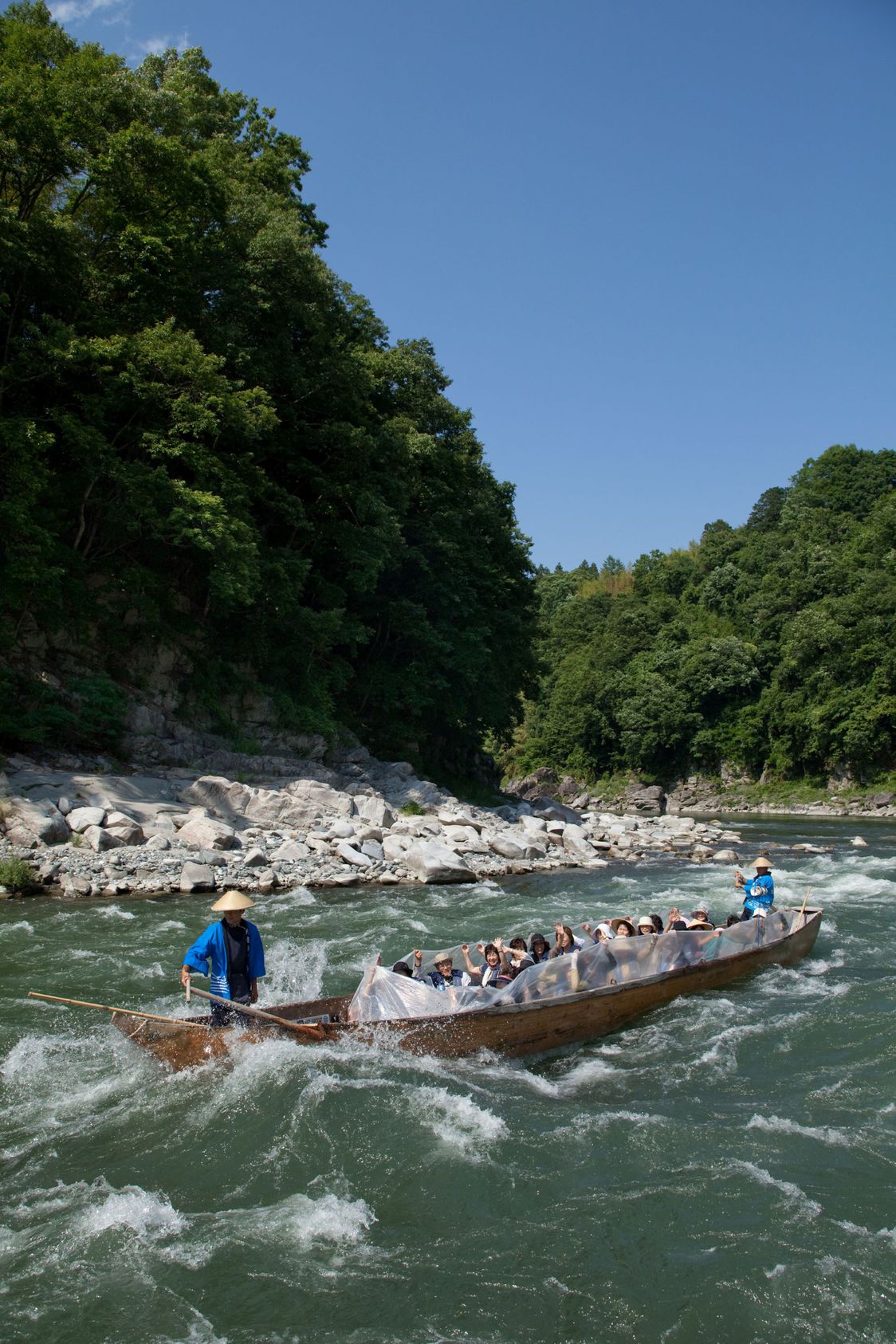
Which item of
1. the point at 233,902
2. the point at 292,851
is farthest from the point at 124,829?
the point at 233,902

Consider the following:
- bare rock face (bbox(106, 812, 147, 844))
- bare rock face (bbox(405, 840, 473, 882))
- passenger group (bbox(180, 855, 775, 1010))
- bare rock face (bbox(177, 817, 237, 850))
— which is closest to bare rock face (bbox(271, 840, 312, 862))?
bare rock face (bbox(177, 817, 237, 850))

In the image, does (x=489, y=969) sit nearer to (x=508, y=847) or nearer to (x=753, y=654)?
(x=508, y=847)

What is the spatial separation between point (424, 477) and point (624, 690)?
45.1m

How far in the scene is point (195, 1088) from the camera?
7.59 metres

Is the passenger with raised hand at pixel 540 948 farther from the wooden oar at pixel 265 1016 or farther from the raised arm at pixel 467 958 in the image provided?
the wooden oar at pixel 265 1016

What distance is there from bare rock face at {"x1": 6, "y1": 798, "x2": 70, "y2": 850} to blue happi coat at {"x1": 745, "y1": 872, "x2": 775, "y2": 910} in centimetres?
1226

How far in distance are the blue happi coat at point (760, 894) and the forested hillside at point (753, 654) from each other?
2933 centimetres

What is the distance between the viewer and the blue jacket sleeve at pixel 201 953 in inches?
316

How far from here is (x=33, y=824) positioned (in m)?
16.2

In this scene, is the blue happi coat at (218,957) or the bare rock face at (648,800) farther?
the bare rock face at (648,800)

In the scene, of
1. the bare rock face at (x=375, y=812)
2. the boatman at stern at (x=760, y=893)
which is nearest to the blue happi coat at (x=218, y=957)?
the boatman at stern at (x=760, y=893)

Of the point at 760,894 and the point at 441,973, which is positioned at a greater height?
the point at 760,894

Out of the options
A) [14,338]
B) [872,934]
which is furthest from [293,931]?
[14,338]

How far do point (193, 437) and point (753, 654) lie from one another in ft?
171
